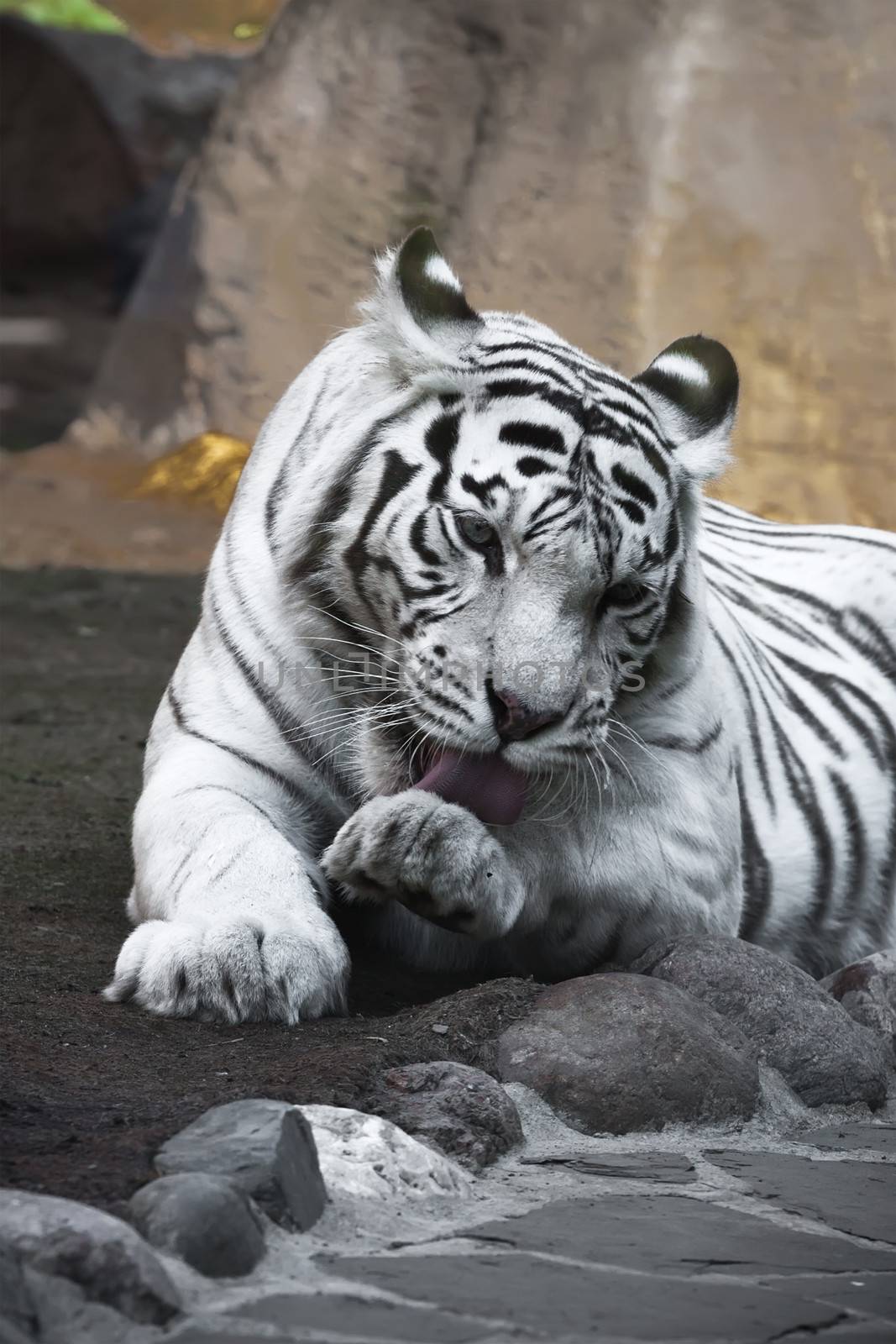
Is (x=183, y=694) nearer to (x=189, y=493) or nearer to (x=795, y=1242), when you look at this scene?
(x=795, y=1242)

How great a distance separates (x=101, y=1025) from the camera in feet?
8.37

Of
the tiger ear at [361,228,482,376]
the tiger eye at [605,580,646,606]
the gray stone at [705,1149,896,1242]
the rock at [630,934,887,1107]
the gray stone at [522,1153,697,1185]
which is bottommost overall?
the gray stone at [522,1153,697,1185]

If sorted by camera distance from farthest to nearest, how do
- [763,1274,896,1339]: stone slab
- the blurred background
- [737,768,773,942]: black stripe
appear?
the blurred background, [737,768,773,942]: black stripe, [763,1274,896,1339]: stone slab

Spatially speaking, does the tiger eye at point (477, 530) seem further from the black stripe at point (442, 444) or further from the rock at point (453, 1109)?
the rock at point (453, 1109)

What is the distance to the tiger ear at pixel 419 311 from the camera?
9.68 ft

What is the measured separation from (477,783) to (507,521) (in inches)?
16.6

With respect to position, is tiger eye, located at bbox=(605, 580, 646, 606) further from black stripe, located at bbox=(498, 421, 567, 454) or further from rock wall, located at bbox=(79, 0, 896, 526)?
rock wall, located at bbox=(79, 0, 896, 526)

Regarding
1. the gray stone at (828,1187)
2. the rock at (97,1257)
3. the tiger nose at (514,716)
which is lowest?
A: the rock at (97,1257)

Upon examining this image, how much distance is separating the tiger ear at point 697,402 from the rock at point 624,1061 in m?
0.96

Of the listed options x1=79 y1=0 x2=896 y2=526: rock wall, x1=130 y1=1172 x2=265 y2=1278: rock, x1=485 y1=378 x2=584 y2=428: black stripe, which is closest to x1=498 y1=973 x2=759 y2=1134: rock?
x1=130 y1=1172 x2=265 y2=1278: rock

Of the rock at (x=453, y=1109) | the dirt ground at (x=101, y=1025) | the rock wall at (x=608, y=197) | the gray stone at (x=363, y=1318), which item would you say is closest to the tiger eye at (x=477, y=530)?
the dirt ground at (x=101, y=1025)

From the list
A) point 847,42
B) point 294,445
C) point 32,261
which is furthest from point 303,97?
point 32,261

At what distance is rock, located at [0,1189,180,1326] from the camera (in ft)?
5.37

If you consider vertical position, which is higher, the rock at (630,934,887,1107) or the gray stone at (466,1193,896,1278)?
the rock at (630,934,887,1107)
